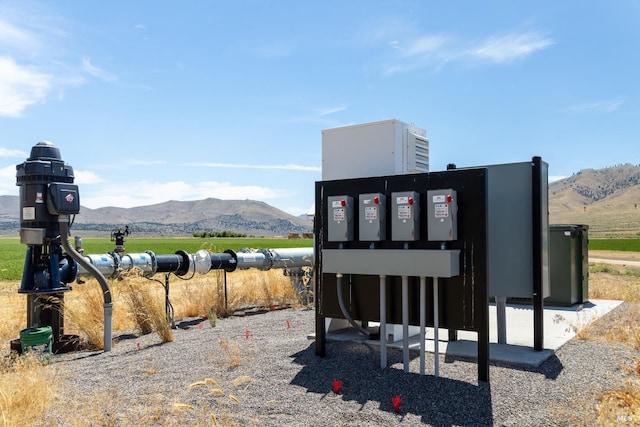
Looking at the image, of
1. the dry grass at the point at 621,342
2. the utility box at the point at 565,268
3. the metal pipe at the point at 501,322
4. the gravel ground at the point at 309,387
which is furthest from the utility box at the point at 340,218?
the utility box at the point at 565,268

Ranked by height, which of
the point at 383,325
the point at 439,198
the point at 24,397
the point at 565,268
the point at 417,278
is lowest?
the point at 24,397

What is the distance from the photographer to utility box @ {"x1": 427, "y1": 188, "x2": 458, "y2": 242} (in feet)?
19.6

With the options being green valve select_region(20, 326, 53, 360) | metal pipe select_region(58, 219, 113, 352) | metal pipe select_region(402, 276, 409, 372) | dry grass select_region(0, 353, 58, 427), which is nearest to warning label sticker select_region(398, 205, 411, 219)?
metal pipe select_region(402, 276, 409, 372)

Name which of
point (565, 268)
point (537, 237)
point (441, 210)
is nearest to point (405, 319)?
point (441, 210)

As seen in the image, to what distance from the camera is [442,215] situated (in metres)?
6.04

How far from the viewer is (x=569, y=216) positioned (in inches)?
6939

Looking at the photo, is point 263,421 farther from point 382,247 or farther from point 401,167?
point 401,167

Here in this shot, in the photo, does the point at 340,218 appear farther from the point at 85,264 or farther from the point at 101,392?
the point at 85,264

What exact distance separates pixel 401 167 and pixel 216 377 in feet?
11.6

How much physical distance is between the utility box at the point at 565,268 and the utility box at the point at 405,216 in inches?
242

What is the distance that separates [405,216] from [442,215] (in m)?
0.44

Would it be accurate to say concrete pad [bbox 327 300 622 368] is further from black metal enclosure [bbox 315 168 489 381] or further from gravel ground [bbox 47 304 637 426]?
black metal enclosure [bbox 315 168 489 381]

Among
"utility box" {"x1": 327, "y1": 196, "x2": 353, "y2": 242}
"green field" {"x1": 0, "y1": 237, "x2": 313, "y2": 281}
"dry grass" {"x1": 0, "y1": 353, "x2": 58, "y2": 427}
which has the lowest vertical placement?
"green field" {"x1": 0, "y1": 237, "x2": 313, "y2": 281}

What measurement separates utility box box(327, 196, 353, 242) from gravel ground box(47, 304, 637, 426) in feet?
4.91
